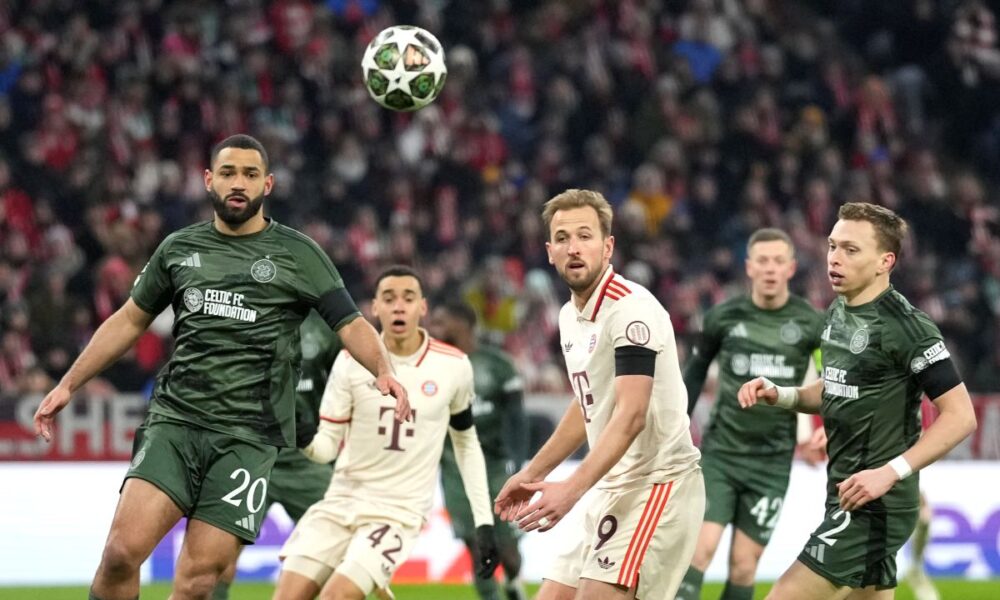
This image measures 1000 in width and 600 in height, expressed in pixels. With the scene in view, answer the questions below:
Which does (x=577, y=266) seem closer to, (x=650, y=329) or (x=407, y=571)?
(x=650, y=329)

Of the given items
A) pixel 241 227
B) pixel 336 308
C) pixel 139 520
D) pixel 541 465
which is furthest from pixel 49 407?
pixel 541 465

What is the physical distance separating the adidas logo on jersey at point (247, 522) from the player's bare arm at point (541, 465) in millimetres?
1097

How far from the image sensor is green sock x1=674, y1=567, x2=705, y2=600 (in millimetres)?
8484

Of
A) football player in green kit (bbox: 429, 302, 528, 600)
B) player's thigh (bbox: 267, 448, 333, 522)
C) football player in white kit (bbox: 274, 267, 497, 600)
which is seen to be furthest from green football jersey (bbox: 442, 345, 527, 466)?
football player in white kit (bbox: 274, 267, 497, 600)

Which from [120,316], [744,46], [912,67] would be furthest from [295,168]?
[120,316]

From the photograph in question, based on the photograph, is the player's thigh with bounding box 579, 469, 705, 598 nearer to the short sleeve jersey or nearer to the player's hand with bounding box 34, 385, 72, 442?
the player's hand with bounding box 34, 385, 72, 442

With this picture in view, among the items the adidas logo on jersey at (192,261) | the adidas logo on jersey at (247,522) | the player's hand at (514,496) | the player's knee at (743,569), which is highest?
the adidas logo on jersey at (192,261)

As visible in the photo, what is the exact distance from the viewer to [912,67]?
19.5m

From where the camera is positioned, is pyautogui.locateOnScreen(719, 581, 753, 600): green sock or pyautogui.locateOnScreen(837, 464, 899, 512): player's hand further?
pyautogui.locateOnScreen(719, 581, 753, 600): green sock

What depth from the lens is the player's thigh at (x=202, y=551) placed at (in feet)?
20.1

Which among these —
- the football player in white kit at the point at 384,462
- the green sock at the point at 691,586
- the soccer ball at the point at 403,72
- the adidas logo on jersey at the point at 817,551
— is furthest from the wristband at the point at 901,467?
the soccer ball at the point at 403,72

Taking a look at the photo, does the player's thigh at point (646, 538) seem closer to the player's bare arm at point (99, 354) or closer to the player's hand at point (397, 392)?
the player's hand at point (397, 392)

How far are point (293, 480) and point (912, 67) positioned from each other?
42.5 feet

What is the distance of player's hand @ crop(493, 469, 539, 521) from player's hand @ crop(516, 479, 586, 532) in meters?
0.12
